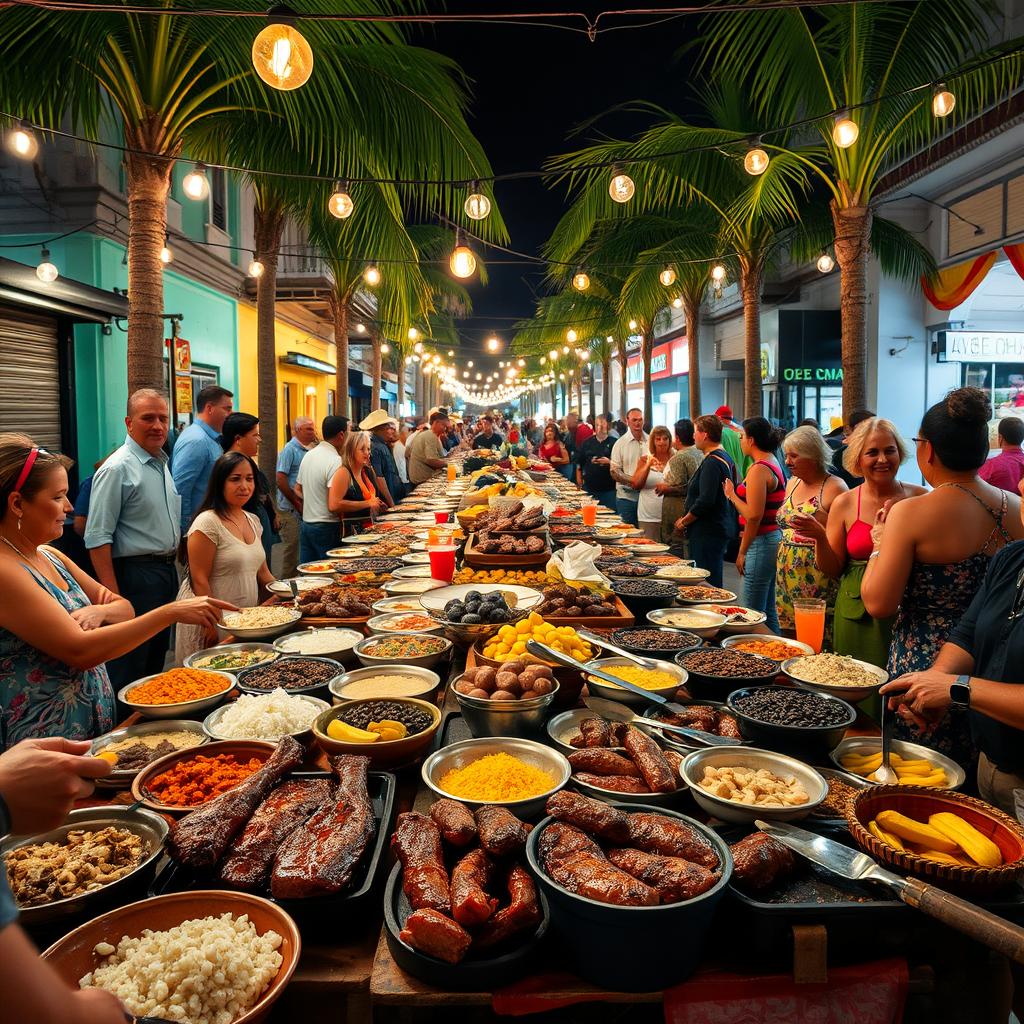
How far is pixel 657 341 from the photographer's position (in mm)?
34438

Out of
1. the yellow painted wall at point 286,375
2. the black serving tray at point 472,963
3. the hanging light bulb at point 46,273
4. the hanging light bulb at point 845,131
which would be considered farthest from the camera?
the yellow painted wall at point 286,375

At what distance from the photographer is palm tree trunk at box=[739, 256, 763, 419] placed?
11.4 meters

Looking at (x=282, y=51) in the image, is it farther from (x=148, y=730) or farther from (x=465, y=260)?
(x=148, y=730)

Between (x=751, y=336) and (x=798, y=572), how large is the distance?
7110 millimetres

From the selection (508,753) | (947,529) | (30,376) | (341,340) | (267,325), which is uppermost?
(341,340)

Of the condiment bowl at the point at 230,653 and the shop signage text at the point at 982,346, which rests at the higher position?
the shop signage text at the point at 982,346

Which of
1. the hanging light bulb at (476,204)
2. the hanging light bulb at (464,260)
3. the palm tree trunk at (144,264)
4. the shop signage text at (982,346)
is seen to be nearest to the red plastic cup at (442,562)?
the palm tree trunk at (144,264)

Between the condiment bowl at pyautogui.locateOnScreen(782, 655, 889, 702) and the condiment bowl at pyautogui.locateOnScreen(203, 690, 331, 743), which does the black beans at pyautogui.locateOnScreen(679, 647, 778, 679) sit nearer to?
the condiment bowl at pyautogui.locateOnScreen(782, 655, 889, 702)

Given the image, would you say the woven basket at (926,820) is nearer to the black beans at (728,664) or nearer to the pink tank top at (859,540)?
the black beans at (728,664)

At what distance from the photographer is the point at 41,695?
2938 millimetres

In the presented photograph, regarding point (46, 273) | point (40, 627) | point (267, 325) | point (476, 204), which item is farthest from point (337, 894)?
point (267, 325)

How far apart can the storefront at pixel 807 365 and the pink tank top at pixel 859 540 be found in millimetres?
15843

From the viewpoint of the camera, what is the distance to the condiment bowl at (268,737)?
2.54m

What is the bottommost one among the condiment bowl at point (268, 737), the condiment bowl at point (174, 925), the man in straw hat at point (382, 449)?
the condiment bowl at point (174, 925)
